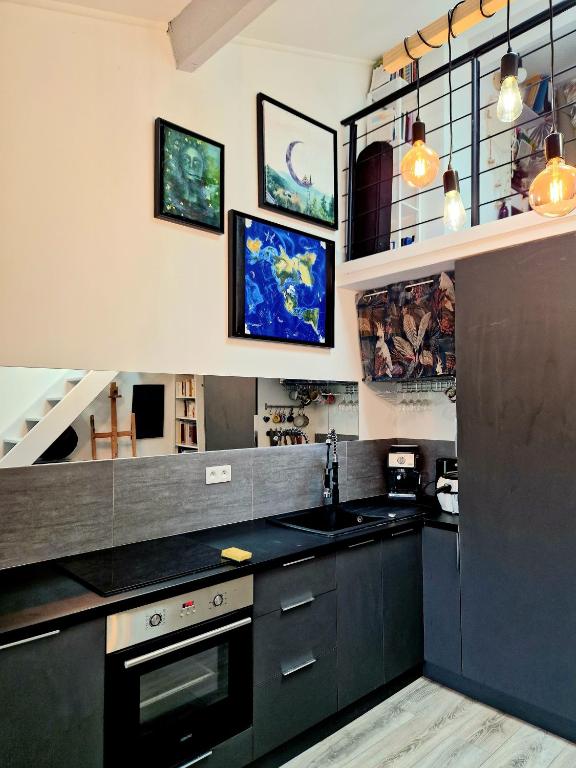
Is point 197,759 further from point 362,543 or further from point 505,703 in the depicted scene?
point 505,703

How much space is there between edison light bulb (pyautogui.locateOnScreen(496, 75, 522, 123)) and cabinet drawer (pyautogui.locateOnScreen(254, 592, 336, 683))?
6.34ft

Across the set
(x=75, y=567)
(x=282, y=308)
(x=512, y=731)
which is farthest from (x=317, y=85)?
(x=512, y=731)

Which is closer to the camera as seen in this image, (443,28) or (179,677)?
(179,677)

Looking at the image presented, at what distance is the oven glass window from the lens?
1.75 metres

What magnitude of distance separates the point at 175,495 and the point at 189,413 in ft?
1.27

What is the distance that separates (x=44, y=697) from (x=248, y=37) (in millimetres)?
3143

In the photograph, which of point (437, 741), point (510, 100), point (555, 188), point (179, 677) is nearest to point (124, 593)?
point (179, 677)

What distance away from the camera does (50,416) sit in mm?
2025

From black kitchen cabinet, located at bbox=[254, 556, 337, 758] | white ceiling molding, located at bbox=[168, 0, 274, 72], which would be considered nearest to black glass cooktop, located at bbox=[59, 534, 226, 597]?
black kitchen cabinet, located at bbox=[254, 556, 337, 758]

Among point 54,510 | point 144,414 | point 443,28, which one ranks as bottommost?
point 54,510

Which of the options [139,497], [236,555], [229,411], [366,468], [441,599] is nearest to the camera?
[236,555]

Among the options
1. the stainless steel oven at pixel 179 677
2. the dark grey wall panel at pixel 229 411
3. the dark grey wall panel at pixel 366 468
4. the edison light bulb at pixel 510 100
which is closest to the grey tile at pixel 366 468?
the dark grey wall panel at pixel 366 468

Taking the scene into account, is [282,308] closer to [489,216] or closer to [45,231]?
[45,231]

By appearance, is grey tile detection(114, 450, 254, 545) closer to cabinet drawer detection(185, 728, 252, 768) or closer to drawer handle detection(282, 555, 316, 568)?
drawer handle detection(282, 555, 316, 568)
